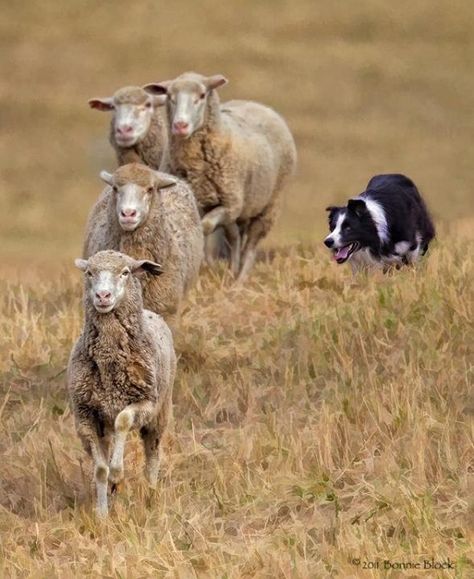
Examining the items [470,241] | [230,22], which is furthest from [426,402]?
[230,22]

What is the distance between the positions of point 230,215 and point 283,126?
6.79 feet

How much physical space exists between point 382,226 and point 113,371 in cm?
259

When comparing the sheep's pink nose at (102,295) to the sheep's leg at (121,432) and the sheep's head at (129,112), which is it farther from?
the sheep's head at (129,112)

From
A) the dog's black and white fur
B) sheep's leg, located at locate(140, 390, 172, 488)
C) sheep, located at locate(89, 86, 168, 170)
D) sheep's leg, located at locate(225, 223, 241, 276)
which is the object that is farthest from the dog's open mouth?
sheep's leg, located at locate(225, 223, 241, 276)

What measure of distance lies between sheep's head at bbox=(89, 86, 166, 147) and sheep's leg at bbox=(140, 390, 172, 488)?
4.40m

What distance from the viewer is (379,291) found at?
30.9 ft

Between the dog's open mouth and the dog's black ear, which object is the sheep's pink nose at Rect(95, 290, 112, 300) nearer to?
the dog's open mouth

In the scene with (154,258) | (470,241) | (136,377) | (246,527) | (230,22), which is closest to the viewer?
(246,527)

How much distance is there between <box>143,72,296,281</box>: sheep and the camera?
1170cm

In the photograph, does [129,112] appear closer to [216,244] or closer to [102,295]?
[216,244]

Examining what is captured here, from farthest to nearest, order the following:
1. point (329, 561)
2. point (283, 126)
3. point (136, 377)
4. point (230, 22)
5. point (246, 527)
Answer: point (230, 22)
point (283, 126)
point (136, 377)
point (246, 527)
point (329, 561)

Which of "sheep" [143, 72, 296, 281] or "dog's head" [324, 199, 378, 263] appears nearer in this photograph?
"dog's head" [324, 199, 378, 263]

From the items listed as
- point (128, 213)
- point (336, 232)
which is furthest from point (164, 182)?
point (336, 232)

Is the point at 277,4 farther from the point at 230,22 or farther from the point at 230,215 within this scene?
the point at 230,215
